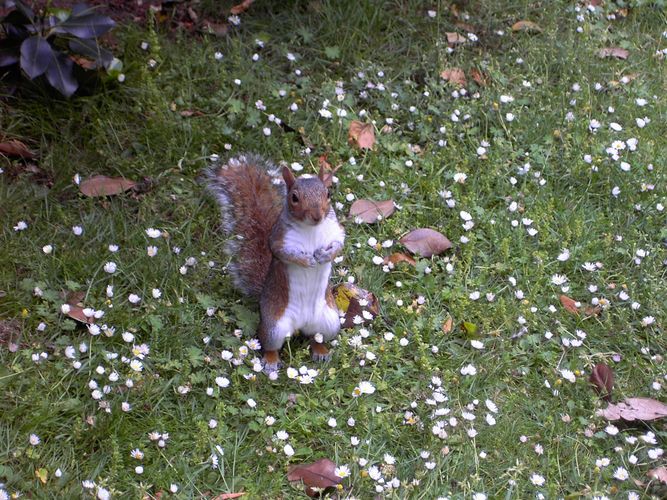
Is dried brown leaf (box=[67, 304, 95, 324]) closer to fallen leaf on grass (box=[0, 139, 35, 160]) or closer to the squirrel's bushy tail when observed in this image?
the squirrel's bushy tail

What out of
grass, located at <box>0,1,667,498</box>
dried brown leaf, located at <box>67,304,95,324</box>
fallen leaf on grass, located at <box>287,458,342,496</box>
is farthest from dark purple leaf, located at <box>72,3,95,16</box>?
fallen leaf on grass, located at <box>287,458,342,496</box>

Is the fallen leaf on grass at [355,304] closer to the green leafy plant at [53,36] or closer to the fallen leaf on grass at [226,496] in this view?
the fallen leaf on grass at [226,496]

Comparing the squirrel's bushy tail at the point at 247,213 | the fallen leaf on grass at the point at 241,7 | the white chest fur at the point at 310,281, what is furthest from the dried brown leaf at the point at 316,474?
the fallen leaf on grass at the point at 241,7

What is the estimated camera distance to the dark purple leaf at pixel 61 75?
4.22m

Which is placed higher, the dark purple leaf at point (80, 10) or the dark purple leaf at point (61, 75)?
the dark purple leaf at point (80, 10)

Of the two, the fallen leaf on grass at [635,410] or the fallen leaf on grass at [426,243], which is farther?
the fallen leaf on grass at [426,243]

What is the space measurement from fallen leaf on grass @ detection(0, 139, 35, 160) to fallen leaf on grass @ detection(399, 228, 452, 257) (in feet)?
5.88

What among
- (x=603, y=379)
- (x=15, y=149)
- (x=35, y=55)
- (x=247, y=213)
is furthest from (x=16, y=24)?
(x=603, y=379)

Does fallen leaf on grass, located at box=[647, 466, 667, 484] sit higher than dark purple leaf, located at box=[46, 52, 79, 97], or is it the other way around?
fallen leaf on grass, located at box=[647, 466, 667, 484]

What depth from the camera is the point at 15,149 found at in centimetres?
420

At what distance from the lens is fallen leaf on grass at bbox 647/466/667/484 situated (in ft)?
10.4

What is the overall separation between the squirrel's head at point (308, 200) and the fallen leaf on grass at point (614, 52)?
2.95 meters

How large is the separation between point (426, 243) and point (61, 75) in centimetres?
188

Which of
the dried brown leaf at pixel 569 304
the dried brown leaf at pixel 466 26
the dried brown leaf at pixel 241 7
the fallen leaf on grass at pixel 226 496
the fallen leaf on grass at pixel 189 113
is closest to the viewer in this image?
the fallen leaf on grass at pixel 226 496
